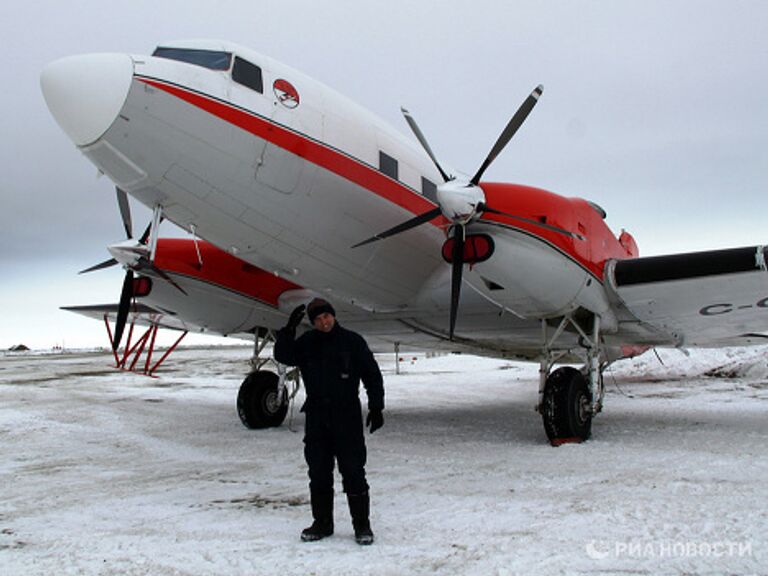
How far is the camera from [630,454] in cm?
731

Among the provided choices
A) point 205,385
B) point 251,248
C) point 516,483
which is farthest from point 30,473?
point 205,385

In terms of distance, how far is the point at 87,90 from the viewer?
648 centimetres

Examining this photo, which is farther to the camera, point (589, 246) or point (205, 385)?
point (205, 385)

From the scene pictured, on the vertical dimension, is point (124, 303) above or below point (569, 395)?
above

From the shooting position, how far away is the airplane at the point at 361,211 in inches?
271

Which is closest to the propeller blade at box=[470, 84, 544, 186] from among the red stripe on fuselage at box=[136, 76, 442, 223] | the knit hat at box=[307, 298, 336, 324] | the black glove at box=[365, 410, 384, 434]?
the red stripe on fuselage at box=[136, 76, 442, 223]

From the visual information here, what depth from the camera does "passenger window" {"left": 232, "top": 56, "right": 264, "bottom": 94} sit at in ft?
24.8

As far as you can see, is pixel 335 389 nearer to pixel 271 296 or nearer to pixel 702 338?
pixel 271 296

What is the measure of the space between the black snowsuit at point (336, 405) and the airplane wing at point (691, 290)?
5826mm

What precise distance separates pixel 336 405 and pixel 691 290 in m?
6.48

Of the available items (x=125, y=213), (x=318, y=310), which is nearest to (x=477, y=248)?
(x=318, y=310)

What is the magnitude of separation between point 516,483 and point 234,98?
5.49 m

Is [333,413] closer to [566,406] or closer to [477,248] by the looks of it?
[477,248]

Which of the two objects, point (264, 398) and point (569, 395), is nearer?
point (569, 395)
